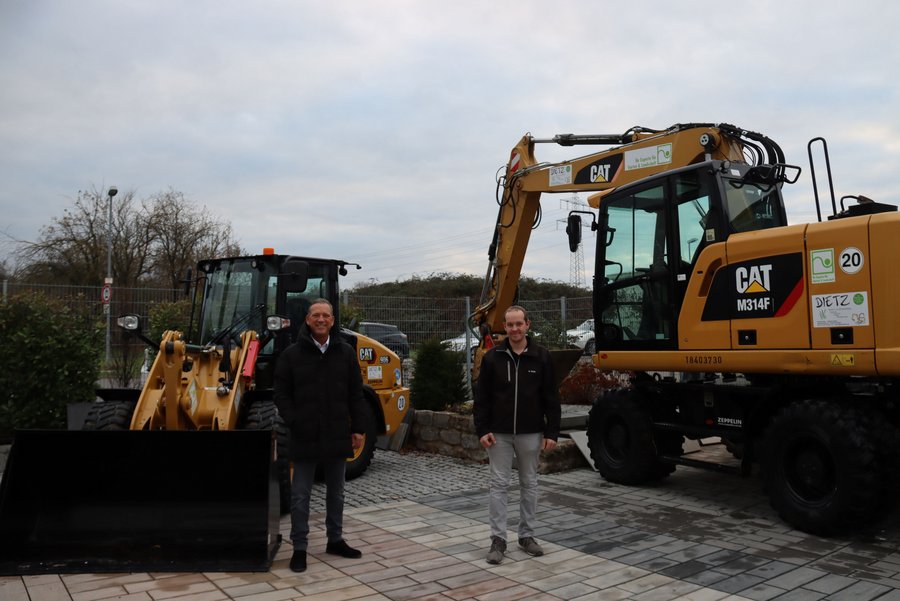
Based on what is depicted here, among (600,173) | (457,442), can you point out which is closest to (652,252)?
(600,173)

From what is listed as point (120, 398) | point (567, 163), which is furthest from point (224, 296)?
point (567, 163)

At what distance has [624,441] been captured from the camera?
24.6 feet

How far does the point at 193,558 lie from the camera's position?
15.8ft

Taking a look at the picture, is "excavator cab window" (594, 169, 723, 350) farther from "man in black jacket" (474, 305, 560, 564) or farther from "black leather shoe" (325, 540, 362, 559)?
"black leather shoe" (325, 540, 362, 559)

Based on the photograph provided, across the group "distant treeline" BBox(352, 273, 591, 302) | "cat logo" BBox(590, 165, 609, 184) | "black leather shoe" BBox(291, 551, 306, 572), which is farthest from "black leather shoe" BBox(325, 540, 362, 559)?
"distant treeline" BBox(352, 273, 591, 302)

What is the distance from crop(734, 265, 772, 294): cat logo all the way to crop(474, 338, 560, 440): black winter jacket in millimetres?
2029

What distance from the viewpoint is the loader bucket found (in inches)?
188

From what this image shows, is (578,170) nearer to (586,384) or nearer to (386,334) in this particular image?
(586,384)

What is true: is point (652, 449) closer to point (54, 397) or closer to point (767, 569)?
point (767, 569)

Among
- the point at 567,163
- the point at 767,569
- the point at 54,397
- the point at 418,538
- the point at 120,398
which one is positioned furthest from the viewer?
the point at 567,163

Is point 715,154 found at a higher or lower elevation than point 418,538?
higher

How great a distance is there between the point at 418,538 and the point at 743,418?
10.1ft

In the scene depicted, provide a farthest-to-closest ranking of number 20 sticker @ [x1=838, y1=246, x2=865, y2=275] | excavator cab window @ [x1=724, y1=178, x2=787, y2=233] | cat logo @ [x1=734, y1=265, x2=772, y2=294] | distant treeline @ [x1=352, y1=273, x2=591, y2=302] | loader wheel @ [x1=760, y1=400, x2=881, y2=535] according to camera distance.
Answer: distant treeline @ [x1=352, y1=273, x2=591, y2=302], excavator cab window @ [x1=724, y1=178, x2=787, y2=233], cat logo @ [x1=734, y1=265, x2=772, y2=294], number 20 sticker @ [x1=838, y1=246, x2=865, y2=275], loader wheel @ [x1=760, y1=400, x2=881, y2=535]

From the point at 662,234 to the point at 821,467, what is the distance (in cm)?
250
